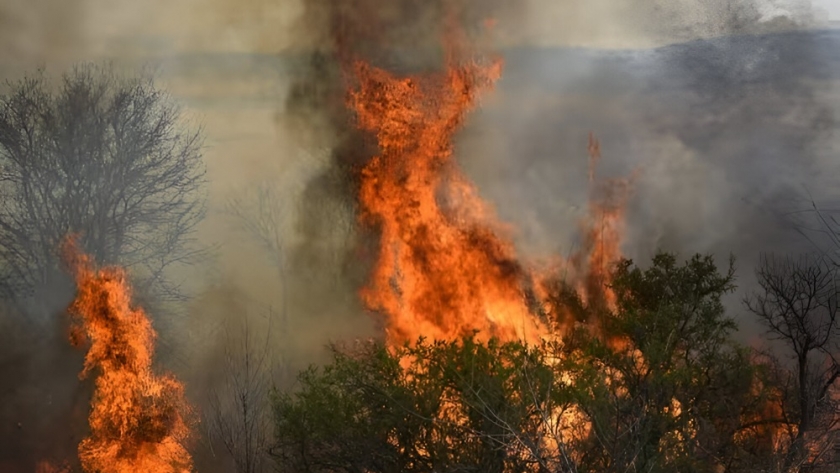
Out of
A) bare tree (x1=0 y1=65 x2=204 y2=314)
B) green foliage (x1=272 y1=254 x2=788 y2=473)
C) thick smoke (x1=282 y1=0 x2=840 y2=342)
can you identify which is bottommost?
green foliage (x1=272 y1=254 x2=788 y2=473)

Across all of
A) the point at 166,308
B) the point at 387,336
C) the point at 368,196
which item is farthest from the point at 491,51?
the point at 166,308

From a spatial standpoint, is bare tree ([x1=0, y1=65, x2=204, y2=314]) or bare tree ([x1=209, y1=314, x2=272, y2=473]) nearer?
bare tree ([x1=209, y1=314, x2=272, y2=473])

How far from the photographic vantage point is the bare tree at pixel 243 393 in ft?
57.4

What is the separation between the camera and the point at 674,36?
19.4 meters

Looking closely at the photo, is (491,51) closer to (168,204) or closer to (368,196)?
(368,196)

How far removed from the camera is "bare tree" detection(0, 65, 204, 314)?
18.2 meters

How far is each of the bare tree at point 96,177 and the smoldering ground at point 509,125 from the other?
59 cm

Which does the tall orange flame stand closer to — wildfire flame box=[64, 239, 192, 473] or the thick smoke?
the thick smoke

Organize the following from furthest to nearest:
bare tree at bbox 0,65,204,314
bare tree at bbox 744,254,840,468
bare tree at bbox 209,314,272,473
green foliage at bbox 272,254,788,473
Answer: bare tree at bbox 0,65,204,314, bare tree at bbox 209,314,272,473, bare tree at bbox 744,254,840,468, green foliage at bbox 272,254,788,473

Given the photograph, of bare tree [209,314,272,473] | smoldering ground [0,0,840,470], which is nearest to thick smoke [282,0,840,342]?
smoldering ground [0,0,840,470]

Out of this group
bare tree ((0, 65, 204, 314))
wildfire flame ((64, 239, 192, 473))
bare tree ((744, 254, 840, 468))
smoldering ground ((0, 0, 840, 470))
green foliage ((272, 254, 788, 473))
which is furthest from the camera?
smoldering ground ((0, 0, 840, 470))

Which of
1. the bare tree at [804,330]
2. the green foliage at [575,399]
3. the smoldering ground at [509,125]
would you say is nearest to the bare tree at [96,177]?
the smoldering ground at [509,125]

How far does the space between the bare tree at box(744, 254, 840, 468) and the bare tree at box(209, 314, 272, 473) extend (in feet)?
30.2

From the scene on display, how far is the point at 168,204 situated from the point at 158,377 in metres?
3.39
